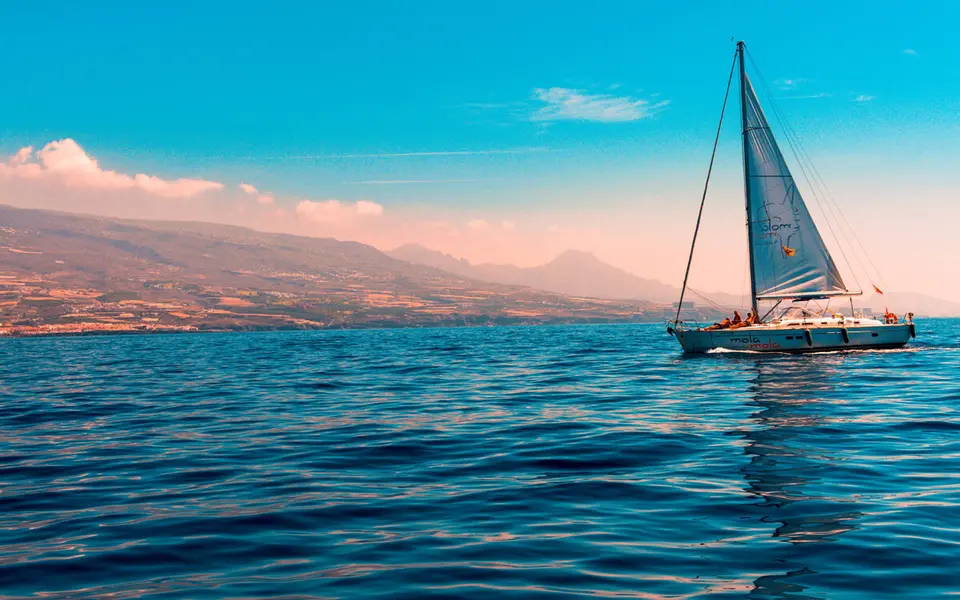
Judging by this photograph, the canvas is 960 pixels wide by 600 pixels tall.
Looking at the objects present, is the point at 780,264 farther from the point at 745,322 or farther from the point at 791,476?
the point at 791,476

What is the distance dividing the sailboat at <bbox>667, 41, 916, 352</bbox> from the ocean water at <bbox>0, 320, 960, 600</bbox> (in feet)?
90.4

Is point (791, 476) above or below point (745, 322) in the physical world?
below

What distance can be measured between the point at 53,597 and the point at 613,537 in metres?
6.83

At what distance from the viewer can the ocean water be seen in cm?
822

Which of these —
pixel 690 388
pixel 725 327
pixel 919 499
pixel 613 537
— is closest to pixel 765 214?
pixel 725 327

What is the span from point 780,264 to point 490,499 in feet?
161

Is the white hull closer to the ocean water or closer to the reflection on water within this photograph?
the reflection on water

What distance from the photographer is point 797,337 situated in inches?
2088

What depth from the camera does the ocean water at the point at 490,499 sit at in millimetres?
8219

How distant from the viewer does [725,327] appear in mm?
54719

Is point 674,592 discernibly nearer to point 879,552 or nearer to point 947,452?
point 879,552

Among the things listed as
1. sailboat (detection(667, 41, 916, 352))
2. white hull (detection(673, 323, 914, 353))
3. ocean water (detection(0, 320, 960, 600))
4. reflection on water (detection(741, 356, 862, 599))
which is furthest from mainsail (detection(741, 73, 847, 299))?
ocean water (detection(0, 320, 960, 600))

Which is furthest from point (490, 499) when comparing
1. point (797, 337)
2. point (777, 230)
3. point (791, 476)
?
point (777, 230)

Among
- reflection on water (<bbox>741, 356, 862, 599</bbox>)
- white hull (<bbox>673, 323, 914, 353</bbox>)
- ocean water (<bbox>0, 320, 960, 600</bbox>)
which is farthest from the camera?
white hull (<bbox>673, 323, 914, 353</bbox>)
